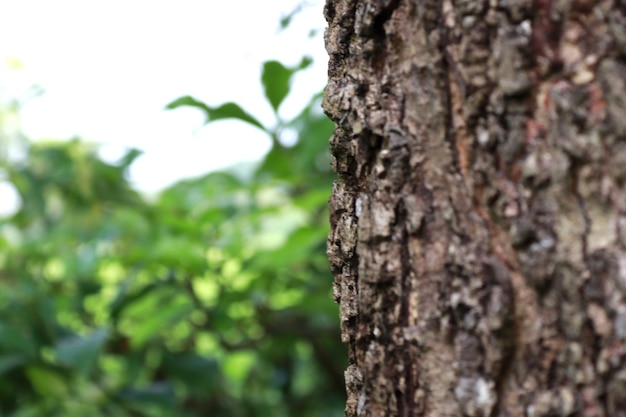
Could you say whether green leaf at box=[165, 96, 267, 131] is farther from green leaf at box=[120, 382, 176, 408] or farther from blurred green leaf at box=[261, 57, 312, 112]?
green leaf at box=[120, 382, 176, 408]

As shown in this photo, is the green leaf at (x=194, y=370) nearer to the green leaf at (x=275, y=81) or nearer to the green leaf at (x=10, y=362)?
the green leaf at (x=10, y=362)

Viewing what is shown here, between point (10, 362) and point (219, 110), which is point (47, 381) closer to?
point (10, 362)

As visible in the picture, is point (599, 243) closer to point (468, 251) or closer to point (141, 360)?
point (468, 251)

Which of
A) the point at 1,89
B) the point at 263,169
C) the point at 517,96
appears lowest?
the point at 517,96

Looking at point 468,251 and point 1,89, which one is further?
point 1,89

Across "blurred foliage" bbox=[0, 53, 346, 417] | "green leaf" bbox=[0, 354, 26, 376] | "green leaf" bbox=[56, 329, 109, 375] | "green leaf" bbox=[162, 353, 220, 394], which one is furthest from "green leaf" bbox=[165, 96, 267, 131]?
"green leaf" bbox=[0, 354, 26, 376]

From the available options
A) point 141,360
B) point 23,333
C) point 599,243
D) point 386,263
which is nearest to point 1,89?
point 23,333
